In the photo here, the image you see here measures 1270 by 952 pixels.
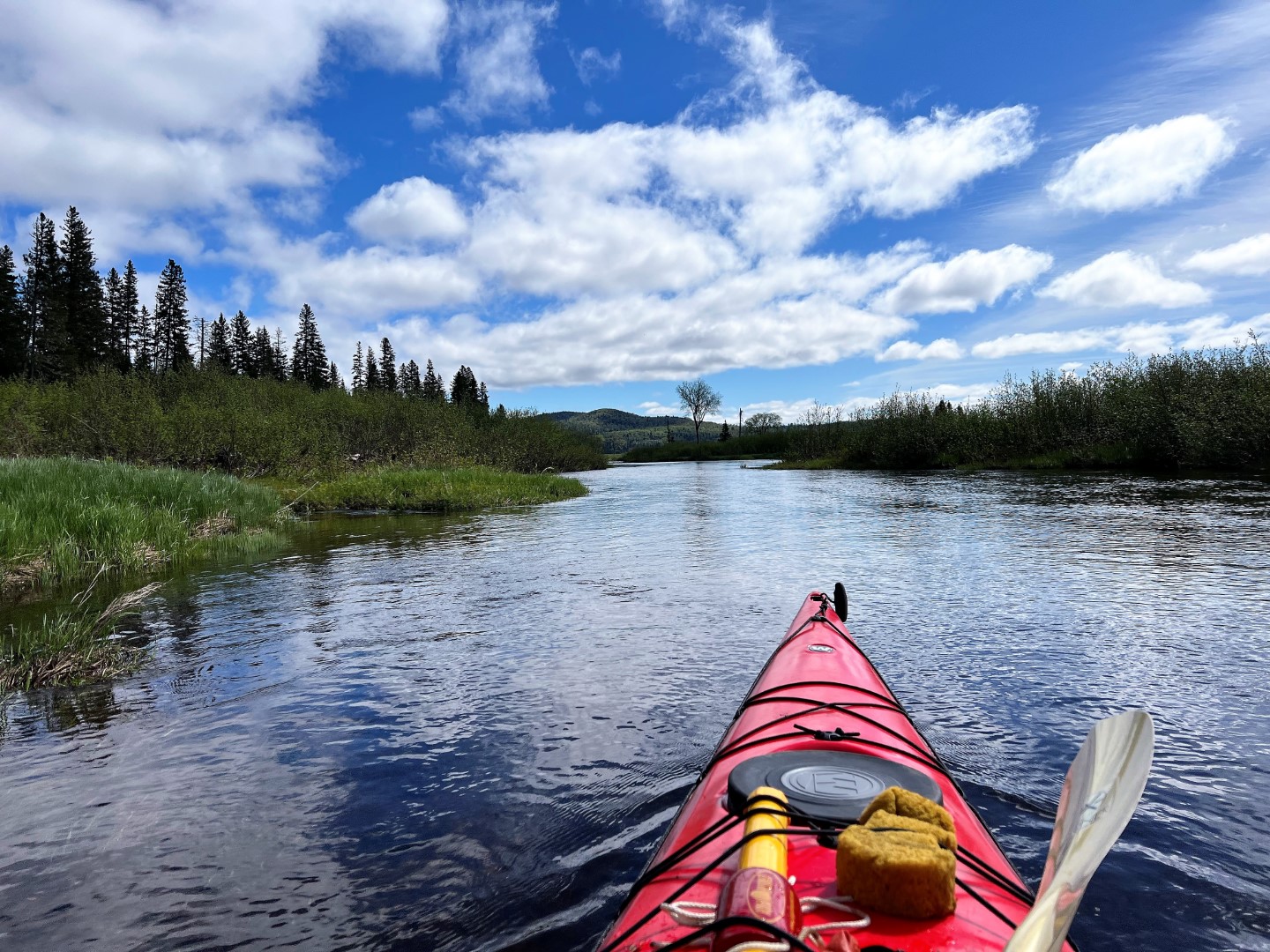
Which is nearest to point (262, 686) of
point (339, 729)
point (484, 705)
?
point (339, 729)

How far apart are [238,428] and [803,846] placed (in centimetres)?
2680

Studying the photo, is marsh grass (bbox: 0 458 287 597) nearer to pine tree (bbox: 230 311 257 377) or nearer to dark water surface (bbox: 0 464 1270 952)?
dark water surface (bbox: 0 464 1270 952)

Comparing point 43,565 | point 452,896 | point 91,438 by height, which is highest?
point 91,438

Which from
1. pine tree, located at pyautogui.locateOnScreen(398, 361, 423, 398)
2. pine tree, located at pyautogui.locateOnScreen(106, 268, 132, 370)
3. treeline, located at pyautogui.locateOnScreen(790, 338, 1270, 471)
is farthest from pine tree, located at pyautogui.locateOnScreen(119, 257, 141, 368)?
treeline, located at pyautogui.locateOnScreen(790, 338, 1270, 471)

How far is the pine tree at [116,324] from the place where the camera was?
51.4 metres

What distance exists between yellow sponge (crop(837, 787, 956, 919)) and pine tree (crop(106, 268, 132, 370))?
6285 cm

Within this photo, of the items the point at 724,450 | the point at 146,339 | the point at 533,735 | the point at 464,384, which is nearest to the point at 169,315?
the point at 146,339

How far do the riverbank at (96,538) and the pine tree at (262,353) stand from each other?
58.8 metres

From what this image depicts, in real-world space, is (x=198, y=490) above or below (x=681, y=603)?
above

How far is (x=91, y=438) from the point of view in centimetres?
2380

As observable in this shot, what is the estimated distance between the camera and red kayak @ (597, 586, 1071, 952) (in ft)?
4.91

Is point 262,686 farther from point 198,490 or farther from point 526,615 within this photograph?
point 198,490

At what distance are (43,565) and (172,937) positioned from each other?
7.31m

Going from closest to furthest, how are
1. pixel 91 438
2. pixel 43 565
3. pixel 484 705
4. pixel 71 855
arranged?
1. pixel 71 855
2. pixel 484 705
3. pixel 43 565
4. pixel 91 438
